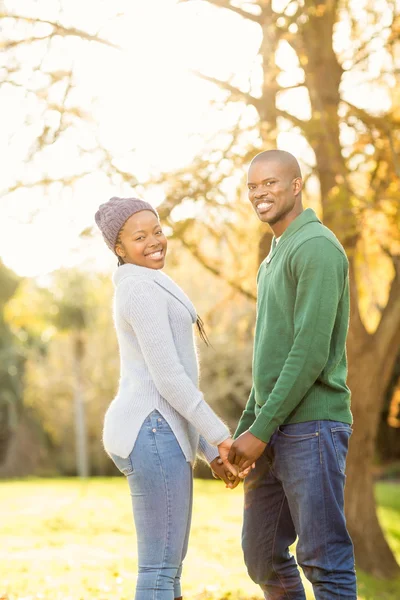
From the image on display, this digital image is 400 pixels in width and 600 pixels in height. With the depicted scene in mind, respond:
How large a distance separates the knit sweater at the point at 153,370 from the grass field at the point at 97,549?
9.37ft

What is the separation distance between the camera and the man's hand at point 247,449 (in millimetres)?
3168

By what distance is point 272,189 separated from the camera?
3.38 m

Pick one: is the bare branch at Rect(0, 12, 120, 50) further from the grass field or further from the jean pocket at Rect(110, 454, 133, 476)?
the jean pocket at Rect(110, 454, 133, 476)

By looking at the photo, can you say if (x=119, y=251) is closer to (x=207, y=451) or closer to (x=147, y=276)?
(x=147, y=276)

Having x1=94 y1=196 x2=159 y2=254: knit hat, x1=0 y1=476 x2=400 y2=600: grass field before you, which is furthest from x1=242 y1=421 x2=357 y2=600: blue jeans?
x1=0 y1=476 x2=400 y2=600: grass field

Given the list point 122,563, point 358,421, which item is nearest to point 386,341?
point 358,421

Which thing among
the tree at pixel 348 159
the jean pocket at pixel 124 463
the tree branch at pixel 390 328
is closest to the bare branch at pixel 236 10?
the tree at pixel 348 159

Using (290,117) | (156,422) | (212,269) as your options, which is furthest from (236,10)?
(156,422)

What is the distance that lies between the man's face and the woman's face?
43 centimetres

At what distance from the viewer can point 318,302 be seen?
3125 millimetres

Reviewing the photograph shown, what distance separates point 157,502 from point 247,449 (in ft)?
1.30

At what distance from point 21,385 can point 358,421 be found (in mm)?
23393

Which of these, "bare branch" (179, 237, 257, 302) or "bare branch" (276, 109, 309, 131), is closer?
"bare branch" (276, 109, 309, 131)

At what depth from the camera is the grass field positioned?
628cm
